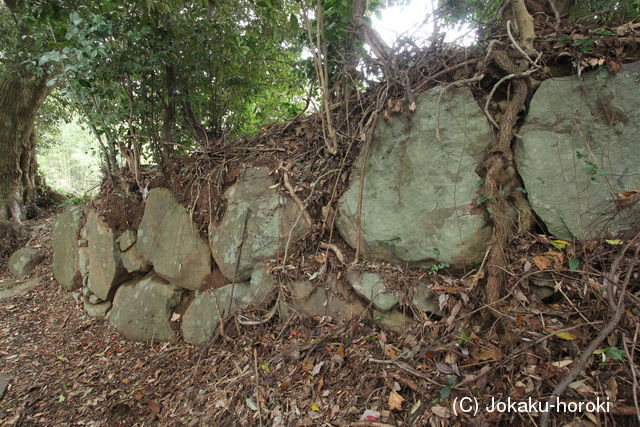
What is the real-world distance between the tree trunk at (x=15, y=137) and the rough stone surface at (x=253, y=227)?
5307 millimetres

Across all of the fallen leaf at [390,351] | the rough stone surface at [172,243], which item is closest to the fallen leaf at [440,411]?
the fallen leaf at [390,351]

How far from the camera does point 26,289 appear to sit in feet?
16.0

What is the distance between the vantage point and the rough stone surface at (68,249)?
4641mm

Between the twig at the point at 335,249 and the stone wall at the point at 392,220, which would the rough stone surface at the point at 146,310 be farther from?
the twig at the point at 335,249

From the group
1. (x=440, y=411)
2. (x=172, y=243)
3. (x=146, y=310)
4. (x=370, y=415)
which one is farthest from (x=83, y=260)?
(x=440, y=411)

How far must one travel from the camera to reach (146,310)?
3.69 meters

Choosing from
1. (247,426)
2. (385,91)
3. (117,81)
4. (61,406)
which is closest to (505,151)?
(385,91)

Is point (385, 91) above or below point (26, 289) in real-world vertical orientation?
above

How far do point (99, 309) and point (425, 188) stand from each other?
445cm

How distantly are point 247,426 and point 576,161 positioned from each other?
10.6ft

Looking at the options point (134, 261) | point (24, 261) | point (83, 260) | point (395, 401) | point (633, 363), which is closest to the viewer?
point (633, 363)

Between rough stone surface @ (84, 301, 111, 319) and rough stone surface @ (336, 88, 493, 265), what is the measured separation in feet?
11.2

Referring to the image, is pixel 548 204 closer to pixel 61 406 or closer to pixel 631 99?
pixel 631 99

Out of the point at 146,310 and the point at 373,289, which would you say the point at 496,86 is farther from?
the point at 146,310
